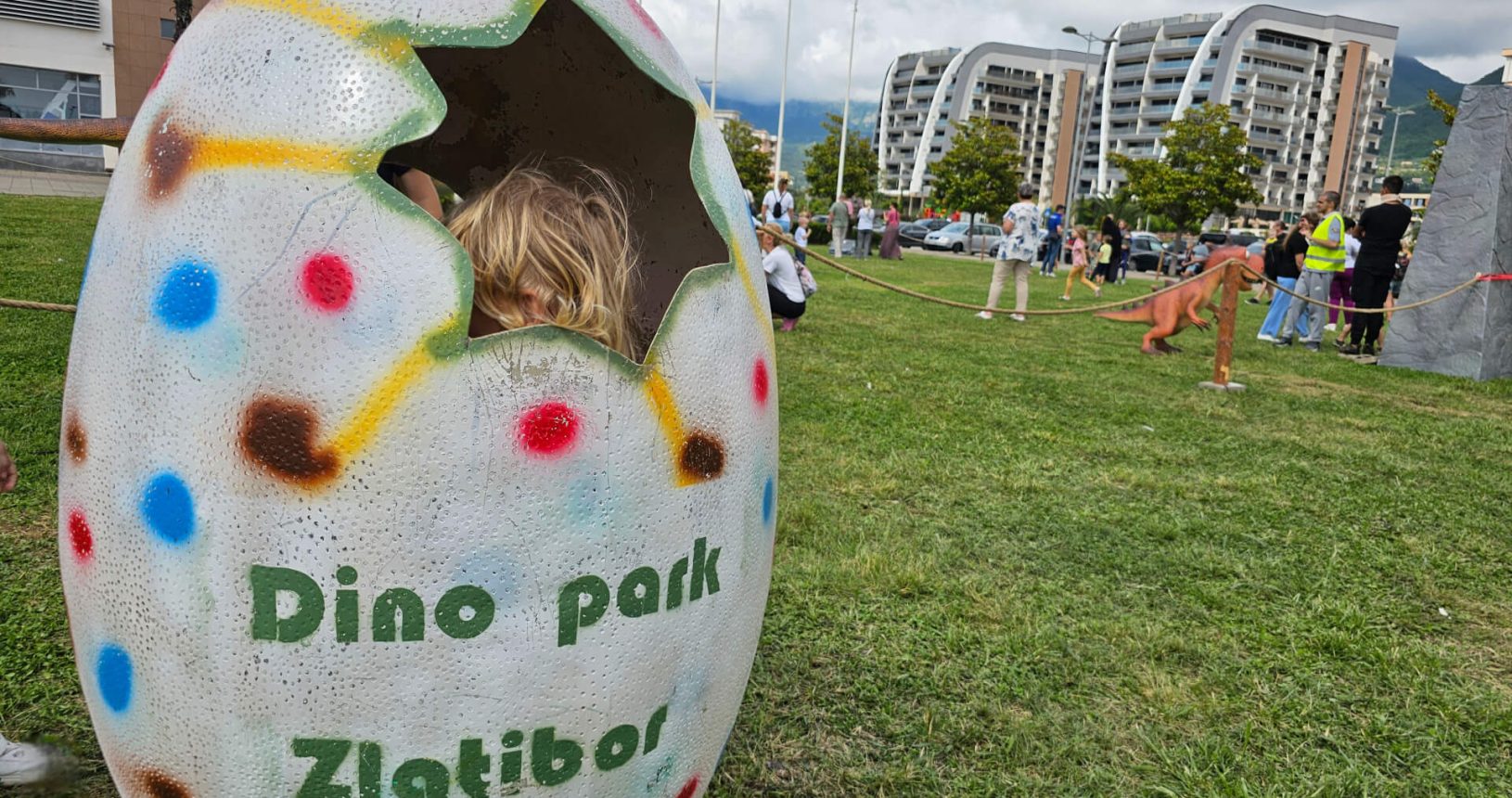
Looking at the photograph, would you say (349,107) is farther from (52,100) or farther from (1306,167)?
(1306,167)

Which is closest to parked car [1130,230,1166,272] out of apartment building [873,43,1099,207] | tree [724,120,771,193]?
tree [724,120,771,193]

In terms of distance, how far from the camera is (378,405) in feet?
5.00

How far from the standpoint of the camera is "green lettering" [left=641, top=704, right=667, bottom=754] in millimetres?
1819

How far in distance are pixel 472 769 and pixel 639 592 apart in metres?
0.38

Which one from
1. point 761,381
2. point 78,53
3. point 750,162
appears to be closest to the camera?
point 761,381

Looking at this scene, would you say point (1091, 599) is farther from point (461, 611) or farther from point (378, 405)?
point (378, 405)

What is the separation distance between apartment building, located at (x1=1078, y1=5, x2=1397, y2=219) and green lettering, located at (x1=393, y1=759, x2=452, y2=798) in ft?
335

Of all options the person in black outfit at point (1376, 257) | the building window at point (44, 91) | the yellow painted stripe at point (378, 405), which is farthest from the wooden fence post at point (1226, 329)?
Answer: the building window at point (44, 91)

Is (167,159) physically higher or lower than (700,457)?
higher

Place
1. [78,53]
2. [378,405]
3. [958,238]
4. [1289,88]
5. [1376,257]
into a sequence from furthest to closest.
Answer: [1289,88], [958,238], [78,53], [1376,257], [378,405]

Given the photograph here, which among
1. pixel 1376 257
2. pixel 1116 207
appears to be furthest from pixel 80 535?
pixel 1116 207

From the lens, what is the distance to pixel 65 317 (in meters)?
8.05

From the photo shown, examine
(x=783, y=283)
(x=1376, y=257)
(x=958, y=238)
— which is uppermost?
(x=958, y=238)

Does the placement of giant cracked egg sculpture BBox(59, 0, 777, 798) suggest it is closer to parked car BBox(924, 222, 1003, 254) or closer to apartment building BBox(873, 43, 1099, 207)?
parked car BBox(924, 222, 1003, 254)
